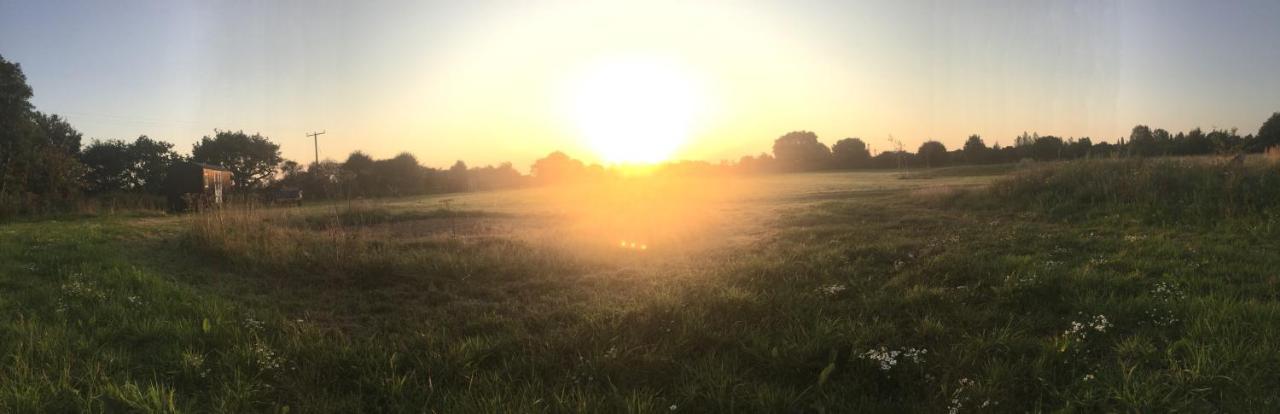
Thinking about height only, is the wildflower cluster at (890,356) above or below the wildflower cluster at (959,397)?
above

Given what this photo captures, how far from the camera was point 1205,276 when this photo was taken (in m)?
5.32

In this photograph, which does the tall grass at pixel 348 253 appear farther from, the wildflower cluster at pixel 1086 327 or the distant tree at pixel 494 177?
the distant tree at pixel 494 177

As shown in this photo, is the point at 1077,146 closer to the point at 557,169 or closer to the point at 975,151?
the point at 975,151

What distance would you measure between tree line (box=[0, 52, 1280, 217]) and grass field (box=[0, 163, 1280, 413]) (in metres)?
23.5

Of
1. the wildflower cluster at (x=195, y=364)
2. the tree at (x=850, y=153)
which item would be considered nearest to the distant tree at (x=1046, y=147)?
the tree at (x=850, y=153)

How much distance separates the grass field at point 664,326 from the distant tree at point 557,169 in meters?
70.3

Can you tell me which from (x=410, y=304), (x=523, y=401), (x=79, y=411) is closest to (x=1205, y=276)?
(x=523, y=401)

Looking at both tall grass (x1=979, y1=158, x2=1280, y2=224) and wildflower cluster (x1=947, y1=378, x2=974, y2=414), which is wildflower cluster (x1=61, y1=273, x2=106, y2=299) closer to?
wildflower cluster (x1=947, y1=378, x2=974, y2=414)

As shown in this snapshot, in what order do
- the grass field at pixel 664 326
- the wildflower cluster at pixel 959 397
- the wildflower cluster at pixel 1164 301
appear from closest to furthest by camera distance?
1. the wildflower cluster at pixel 959 397
2. the grass field at pixel 664 326
3. the wildflower cluster at pixel 1164 301

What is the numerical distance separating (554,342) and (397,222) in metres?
13.2

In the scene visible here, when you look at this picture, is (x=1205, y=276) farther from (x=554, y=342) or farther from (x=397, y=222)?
(x=397, y=222)

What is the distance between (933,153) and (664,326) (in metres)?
66.1

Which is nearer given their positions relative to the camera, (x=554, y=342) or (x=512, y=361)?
(x=512, y=361)

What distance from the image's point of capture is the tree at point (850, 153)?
6662 centimetres
